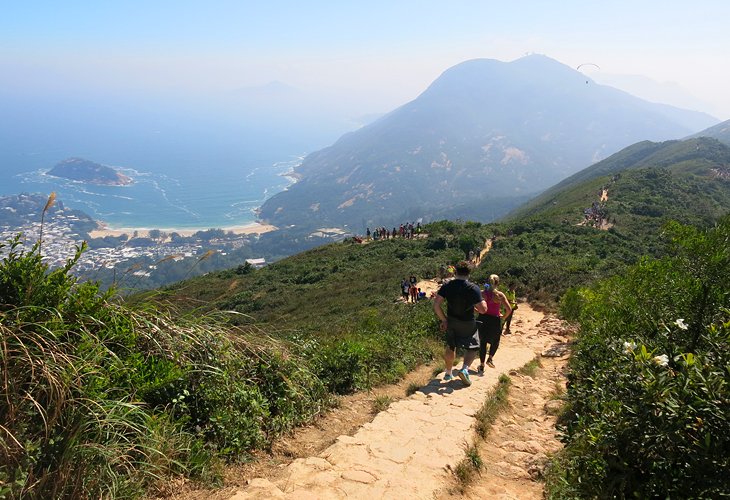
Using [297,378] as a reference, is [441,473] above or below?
below

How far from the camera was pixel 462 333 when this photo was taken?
22.0 feet

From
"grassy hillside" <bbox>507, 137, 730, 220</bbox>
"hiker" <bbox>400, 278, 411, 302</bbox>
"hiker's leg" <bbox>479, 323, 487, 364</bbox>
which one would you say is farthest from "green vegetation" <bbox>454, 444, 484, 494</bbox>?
"grassy hillside" <bbox>507, 137, 730, 220</bbox>

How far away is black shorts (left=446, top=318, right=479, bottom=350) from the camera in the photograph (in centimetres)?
667

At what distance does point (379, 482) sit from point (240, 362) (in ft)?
6.36

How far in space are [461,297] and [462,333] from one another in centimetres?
61

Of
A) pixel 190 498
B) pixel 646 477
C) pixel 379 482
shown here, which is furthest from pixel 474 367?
pixel 190 498

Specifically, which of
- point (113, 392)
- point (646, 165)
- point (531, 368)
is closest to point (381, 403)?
point (113, 392)

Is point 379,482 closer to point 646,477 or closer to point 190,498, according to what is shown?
point 190,498

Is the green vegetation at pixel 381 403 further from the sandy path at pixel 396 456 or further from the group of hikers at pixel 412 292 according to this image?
the group of hikers at pixel 412 292

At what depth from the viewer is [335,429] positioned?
16.6 feet

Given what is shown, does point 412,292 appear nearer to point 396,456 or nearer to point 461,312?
point 461,312

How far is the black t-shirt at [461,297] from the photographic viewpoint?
6.50 m

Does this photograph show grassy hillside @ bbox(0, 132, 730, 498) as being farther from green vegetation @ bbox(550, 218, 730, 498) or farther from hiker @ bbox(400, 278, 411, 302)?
hiker @ bbox(400, 278, 411, 302)

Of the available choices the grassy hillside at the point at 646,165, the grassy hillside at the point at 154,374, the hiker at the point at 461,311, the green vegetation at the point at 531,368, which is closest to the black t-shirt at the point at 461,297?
the hiker at the point at 461,311
